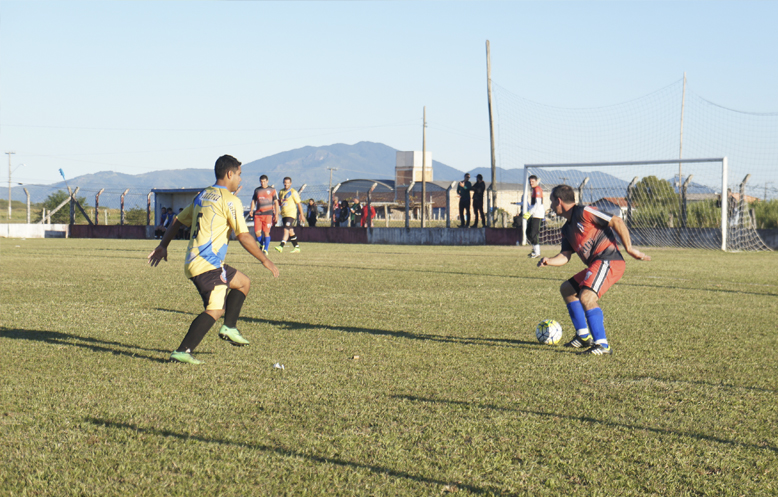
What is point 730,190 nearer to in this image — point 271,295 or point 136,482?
point 271,295

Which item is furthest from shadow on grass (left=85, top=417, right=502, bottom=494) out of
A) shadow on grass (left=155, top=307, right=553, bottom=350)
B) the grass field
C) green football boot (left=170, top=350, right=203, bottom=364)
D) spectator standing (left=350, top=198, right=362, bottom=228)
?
spectator standing (left=350, top=198, right=362, bottom=228)

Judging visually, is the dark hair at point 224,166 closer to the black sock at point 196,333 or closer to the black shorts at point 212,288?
the black shorts at point 212,288

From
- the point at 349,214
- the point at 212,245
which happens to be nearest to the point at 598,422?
the point at 212,245

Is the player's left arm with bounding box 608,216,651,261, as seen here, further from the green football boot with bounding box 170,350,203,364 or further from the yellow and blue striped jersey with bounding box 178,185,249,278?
the green football boot with bounding box 170,350,203,364

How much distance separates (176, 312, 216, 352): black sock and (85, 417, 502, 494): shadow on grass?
139cm

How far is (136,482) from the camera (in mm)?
2854

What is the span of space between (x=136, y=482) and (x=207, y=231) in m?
2.59

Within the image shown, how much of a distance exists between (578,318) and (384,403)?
2.55 metres

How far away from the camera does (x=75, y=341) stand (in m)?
5.93

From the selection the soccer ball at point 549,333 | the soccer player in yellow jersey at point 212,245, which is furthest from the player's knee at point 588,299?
the soccer player in yellow jersey at point 212,245

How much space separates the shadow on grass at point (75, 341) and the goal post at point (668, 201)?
19612mm

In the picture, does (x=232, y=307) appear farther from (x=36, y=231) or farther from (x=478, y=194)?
(x=36, y=231)

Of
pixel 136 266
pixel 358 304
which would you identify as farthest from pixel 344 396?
pixel 136 266

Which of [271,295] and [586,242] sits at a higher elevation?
[586,242]
